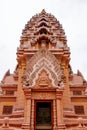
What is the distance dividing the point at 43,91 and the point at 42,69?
78.0 inches

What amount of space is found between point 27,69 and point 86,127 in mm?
→ 6261

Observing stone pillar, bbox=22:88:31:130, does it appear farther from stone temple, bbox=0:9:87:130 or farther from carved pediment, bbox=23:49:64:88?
carved pediment, bbox=23:49:64:88

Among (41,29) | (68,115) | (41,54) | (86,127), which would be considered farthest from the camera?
(41,29)

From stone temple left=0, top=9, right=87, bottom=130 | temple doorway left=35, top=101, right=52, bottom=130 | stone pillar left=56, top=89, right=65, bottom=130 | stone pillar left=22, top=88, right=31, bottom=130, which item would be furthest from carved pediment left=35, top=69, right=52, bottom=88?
temple doorway left=35, top=101, right=52, bottom=130

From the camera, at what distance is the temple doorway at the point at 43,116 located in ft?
53.3

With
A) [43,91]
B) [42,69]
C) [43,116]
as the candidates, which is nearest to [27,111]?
[43,116]

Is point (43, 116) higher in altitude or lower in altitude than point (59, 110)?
lower

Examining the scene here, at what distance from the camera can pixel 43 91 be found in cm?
1712

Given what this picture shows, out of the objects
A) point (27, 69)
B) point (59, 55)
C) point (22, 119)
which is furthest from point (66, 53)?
point (22, 119)

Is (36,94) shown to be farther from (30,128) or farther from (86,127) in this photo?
(86,127)

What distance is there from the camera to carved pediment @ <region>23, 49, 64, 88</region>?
57.5 ft

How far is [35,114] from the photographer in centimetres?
1650

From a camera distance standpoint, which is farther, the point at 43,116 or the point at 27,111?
the point at 43,116

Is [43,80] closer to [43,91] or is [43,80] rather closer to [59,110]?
[43,91]
